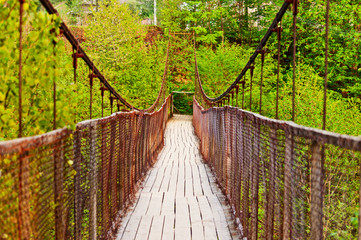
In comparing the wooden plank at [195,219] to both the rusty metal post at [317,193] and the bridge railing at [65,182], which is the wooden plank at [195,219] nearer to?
the bridge railing at [65,182]

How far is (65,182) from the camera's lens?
63.4 inches

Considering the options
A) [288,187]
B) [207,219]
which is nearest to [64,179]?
[288,187]

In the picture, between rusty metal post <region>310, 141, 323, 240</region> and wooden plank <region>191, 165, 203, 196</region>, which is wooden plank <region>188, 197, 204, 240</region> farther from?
rusty metal post <region>310, 141, 323, 240</region>

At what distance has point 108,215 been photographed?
2.65 m

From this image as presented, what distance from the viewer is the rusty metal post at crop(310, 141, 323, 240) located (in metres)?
1.15

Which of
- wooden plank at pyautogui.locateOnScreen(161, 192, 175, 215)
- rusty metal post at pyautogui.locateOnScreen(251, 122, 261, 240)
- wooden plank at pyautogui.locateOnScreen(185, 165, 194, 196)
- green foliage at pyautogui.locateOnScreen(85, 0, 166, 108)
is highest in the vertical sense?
green foliage at pyautogui.locateOnScreen(85, 0, 166, 108)

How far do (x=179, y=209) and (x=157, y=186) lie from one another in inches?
48.8

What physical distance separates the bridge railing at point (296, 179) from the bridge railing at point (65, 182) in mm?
892

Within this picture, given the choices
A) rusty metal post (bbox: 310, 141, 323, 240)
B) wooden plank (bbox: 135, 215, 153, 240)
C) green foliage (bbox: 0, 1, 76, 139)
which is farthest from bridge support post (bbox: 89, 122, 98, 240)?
A: rusty metal post (bbox: 310, 141, 323, 240)

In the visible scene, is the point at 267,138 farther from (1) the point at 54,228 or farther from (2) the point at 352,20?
(2) the point at 352,20

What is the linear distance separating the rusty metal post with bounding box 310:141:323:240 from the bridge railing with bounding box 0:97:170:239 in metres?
0.90

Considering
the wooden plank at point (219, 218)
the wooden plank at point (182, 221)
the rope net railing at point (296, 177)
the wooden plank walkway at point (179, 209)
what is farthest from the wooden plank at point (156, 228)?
the rope net railing at point (296, 177)

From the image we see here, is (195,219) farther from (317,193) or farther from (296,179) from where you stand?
(317,193)

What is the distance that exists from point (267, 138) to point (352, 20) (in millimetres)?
15734
